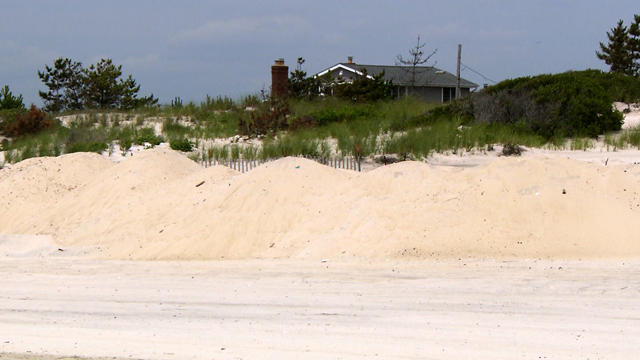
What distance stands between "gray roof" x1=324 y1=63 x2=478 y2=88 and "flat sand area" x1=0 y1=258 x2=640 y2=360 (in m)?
36.5

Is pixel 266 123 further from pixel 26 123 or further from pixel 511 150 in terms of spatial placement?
pixel 26 123

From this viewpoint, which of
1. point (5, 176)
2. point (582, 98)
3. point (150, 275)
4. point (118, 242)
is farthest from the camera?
point (582, 98)

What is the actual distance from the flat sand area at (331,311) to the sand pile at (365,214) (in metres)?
0.68

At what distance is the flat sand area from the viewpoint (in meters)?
6.51

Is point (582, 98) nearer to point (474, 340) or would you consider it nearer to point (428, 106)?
point (428, 106)

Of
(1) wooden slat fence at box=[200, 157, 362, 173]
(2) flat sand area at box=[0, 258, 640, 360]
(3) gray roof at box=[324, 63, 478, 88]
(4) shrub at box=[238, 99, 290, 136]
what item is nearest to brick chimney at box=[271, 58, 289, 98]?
(4) shrub at box=[238, 99, 290, 136]

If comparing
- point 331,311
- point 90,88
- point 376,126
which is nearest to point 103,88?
point 90,88

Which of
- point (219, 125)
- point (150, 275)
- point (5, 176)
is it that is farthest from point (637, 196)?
point (219, 125)

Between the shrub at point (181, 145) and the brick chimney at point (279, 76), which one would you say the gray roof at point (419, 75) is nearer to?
the brick chimney at point (279, 76)

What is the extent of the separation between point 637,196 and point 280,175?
17.9 ft

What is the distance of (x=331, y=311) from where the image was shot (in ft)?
25.3

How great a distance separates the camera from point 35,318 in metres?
7.91

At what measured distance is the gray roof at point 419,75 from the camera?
46.5 meters

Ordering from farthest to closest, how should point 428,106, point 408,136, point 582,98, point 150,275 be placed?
point 428,106 < point 582,98 < point 408,136 < point 150,275
